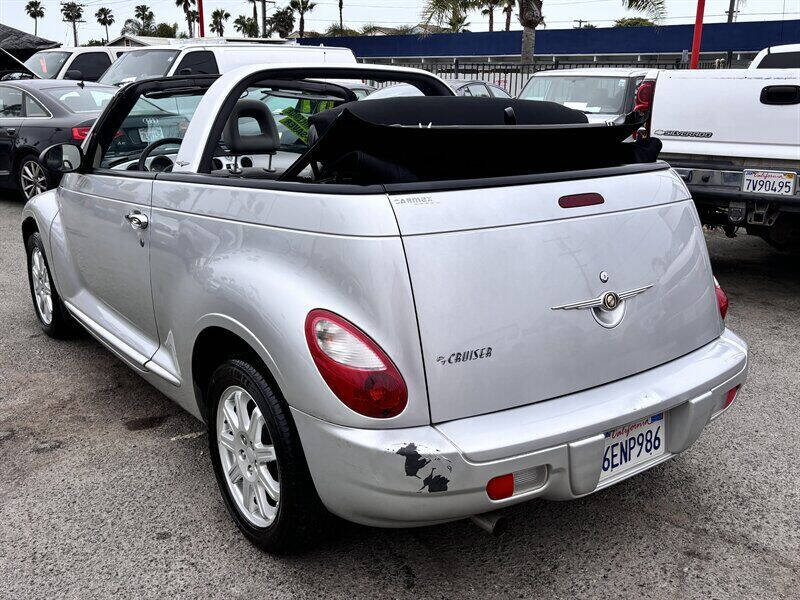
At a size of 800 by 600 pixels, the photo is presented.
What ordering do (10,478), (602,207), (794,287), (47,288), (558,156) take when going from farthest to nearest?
(794,287)
(47,288)
(10,478)
(558,156)
(602,207)

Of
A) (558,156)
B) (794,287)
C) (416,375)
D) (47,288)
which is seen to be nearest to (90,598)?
(416,375)

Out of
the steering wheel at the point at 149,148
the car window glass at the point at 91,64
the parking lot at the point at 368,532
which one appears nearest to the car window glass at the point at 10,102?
the car window glass at the point at 91,64

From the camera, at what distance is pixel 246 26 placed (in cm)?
6750

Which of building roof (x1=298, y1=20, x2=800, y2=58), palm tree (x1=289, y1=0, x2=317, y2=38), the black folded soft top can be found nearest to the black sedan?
the black folded soft top

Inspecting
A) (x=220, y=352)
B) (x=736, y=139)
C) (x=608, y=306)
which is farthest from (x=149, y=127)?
(x=736, y=139)

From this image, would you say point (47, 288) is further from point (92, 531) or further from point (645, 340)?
point (645, 340)

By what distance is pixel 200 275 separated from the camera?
2848 mm

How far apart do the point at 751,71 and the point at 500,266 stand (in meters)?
4.26

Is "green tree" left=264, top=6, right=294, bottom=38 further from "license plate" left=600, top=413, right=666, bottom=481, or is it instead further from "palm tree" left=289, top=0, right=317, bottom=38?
"license plate" left=600, top=413, right=666, bottom=481

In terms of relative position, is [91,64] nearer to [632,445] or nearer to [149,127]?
[149,127]

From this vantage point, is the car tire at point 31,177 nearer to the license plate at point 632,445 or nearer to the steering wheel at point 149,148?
the steering wheel at point 149,148

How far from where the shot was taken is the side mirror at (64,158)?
4051 mm

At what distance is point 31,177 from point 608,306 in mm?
9241

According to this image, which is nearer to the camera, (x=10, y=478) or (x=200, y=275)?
(x=200, y=275)
